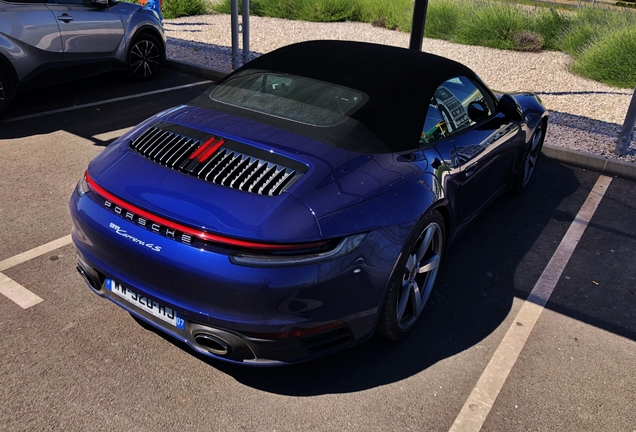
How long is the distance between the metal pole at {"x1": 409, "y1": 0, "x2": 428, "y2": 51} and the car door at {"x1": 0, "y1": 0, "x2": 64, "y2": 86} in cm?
463

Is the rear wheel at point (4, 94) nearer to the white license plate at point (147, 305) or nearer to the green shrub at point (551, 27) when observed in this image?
the white license plate at point (147, 305)

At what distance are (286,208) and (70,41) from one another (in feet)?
19.6

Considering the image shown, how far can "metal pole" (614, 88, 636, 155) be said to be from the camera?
638 centimetres

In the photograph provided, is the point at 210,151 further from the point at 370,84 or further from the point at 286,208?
the point at 370,84

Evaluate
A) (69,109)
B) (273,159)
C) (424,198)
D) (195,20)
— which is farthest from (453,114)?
(195,20)

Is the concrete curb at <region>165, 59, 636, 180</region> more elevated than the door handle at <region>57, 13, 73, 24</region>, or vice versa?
the door handle at <region>57, 13, 73, 24</region>

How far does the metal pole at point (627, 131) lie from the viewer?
6375 mm

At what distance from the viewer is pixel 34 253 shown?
Result: 13.5ft

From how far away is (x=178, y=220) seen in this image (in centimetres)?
263

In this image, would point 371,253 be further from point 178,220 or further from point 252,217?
point 178,220

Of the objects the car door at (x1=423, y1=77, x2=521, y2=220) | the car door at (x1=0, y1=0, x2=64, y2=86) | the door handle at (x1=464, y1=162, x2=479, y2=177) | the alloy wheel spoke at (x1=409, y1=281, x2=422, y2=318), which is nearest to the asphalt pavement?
the alloy wheel spoke at (x1=409, y1=281, x2=422, y2=318)

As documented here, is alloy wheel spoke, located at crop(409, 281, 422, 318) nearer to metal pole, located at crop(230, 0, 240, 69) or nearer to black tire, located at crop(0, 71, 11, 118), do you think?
black tire, located at crop(0, 71, 11, 118)

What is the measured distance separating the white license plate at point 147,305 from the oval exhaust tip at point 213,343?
0.34 ft

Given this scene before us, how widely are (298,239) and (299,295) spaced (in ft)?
0.82
